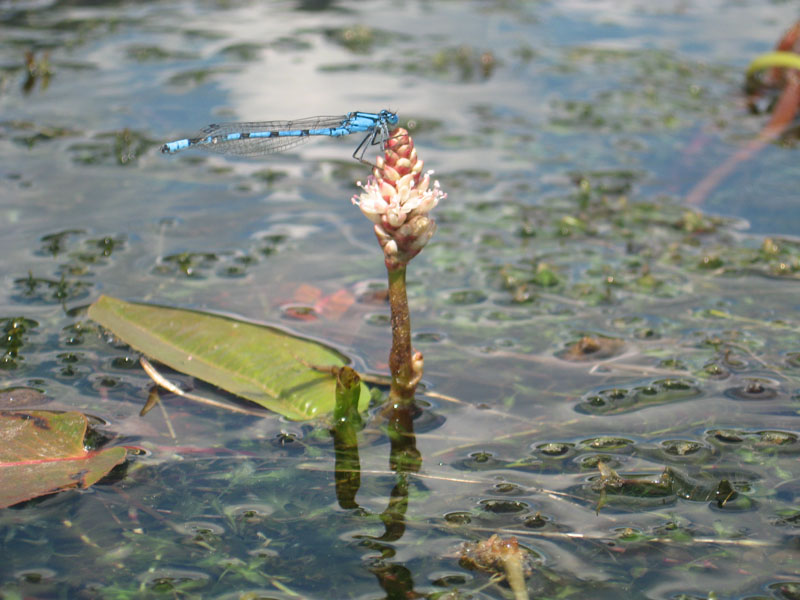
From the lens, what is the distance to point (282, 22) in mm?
8289

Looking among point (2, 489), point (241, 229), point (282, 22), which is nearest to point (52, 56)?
point (282, 22)

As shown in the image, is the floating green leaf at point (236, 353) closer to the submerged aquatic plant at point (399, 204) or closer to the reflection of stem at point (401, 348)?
the reflection of stem at point (401, 348)

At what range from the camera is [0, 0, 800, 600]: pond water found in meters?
2.41

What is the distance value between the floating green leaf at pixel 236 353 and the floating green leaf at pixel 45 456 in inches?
19.7

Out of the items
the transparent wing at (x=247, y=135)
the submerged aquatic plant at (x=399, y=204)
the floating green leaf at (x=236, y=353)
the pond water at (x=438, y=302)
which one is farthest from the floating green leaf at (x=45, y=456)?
the transparent wing at (x=247, y=135)

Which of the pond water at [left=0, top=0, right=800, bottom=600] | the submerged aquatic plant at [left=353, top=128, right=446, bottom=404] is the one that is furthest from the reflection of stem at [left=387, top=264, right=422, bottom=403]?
the pond water at [left=0, top=0, right=800, bottom=600]

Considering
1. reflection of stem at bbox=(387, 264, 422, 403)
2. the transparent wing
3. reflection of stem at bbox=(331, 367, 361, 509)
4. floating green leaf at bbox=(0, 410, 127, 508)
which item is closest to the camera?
floating green leaf at bbox=(0, 410, 127, 508)

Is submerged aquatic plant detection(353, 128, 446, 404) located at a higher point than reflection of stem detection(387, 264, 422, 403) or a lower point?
higher

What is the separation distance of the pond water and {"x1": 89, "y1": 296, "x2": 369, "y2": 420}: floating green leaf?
10cm

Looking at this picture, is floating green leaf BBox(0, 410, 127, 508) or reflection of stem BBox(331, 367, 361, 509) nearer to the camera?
floating green leaf BBox(0, 410, 127, 508)

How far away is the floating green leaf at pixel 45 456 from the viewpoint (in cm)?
256

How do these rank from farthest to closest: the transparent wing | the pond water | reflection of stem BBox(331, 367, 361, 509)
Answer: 1. the transparent wing
2. reflection of stem BBox(331, 367, 361, 509)
3. the pond water

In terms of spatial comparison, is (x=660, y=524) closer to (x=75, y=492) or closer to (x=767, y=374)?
(x=767, y=374)

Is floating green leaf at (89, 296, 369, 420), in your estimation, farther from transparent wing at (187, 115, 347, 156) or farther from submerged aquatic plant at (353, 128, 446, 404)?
transparent wing at (187, 115, 347, 156)
